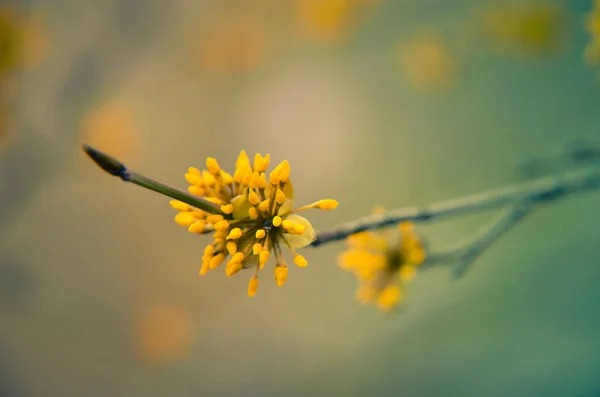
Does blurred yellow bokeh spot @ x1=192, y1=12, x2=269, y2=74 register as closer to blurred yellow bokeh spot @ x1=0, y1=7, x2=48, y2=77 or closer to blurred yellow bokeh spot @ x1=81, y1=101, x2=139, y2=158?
blurred yellow bokeh spot @ x1=81, y1=101, x2=139, y2=158

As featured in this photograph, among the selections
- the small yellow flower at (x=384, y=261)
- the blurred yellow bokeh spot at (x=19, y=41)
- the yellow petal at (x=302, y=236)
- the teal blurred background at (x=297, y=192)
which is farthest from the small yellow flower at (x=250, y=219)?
the teal blurred background at (x=297, y=192)

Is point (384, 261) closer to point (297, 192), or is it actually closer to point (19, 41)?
point (297, 192)

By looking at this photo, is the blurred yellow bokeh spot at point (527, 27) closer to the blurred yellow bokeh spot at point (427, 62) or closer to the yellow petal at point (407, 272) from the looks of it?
the blurred yellow bokeh spot at point (427, 62)

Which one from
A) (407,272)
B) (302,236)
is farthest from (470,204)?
(302,236)

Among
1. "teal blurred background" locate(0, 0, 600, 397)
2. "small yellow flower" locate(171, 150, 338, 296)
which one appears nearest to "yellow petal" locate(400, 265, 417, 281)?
"small yellow flower" locate(171, 150, 338, 296)

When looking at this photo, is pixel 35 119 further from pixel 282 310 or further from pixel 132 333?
pixel 282 310

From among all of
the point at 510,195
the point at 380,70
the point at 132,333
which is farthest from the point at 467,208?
the point at 132,333
